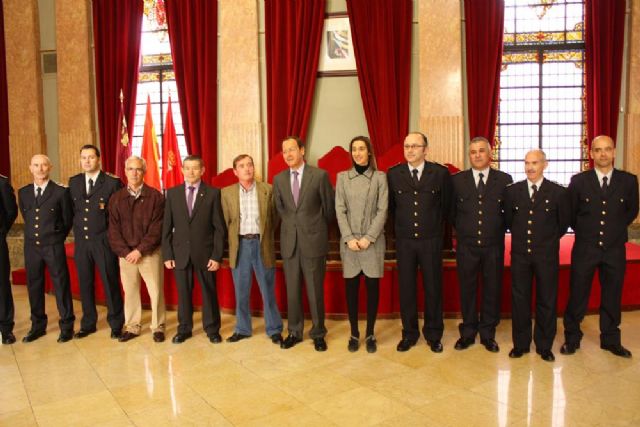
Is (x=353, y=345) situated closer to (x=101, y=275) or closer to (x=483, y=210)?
(x=483, y=210)

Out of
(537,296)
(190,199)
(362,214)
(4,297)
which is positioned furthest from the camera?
(4,297)

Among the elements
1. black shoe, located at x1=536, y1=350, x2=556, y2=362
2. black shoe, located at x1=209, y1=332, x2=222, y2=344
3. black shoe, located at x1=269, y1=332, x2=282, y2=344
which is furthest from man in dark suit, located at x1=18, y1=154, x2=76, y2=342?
black shoe, located at x1=536, y1=350, x2=556, y2=362

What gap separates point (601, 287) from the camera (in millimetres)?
3904

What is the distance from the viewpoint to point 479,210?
12.7ft

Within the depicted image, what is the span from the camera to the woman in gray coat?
154 inches

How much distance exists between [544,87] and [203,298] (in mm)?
5581

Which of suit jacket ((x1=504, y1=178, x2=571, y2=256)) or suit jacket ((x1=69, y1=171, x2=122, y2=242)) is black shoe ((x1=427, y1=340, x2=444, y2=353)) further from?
suit jacket ((x1=69, y1=171, x2=122, y2=242))

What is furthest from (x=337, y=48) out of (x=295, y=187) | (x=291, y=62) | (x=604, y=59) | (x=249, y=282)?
(x=249, y=282)

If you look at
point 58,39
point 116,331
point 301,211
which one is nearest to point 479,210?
point 301,211

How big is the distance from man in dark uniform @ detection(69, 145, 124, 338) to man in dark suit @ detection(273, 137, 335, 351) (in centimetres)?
142

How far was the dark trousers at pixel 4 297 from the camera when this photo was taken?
446 cm

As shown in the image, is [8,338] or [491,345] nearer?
[491,345]

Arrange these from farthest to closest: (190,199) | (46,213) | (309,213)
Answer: (46,213), (190,199), (309,213)

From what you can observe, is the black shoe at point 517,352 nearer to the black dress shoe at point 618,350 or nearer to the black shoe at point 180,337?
the black dress shoe at point 618,350
